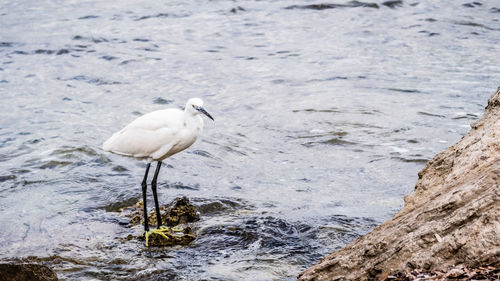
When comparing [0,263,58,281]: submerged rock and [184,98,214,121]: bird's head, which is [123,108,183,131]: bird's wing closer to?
[184,98,214,121]: bird's head

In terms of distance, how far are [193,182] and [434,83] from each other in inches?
202

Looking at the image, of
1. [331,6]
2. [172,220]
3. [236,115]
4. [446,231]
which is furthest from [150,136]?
[331,6]

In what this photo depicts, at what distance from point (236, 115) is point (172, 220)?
13.0 feet

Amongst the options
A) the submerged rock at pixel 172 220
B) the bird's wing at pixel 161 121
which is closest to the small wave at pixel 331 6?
the submerged rock at pixel 172 220

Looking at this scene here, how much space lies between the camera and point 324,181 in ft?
23.8

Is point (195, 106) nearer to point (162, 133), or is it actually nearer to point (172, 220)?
point (162, 133)

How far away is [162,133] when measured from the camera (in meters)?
5.51

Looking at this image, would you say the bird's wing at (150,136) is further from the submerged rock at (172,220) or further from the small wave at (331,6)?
the small wave at (331,6)

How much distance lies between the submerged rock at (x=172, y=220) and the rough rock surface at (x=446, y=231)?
2065 millimetres

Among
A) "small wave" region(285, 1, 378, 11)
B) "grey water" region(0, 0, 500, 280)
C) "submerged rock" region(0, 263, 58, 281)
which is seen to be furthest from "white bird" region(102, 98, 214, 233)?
"small wave" region(285, 1, 378, 11)

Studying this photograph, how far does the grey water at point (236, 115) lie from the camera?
561 centimetres

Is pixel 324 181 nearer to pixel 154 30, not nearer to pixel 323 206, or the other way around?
pixel 323 206

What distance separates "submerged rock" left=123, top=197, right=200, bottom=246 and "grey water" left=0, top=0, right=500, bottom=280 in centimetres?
12

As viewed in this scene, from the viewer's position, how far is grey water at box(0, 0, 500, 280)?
5.61m
